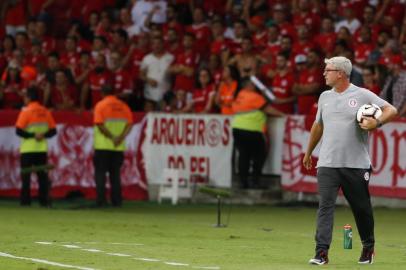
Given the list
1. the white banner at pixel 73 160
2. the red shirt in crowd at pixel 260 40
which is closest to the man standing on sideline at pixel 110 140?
the white banner at pixel 73 160

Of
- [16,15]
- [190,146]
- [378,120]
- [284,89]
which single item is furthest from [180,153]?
[378,120]

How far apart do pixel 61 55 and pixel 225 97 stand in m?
6.52

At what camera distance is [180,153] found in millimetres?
24922

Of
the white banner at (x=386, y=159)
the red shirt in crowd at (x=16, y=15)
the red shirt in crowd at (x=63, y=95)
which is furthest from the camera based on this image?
the red shirt in crowd at (x=16, y=15)

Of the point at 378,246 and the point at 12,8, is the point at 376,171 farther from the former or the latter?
the point at 12,8

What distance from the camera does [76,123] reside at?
26375 mm

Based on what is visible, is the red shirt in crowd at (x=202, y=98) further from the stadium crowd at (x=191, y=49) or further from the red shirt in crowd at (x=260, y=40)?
the red shirt in crowd at (x=260, y=40)

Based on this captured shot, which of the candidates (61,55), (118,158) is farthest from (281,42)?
(61,55)

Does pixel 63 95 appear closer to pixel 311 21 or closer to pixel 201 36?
pixel 201 36

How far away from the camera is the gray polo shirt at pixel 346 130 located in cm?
1313

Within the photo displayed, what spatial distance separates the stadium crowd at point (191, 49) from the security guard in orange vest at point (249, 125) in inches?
26.2

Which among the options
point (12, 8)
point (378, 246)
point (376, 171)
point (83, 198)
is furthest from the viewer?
point (12, 8)

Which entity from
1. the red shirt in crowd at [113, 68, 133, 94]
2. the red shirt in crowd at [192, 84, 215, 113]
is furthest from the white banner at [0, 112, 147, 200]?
the red shirt in crowd at [113, 68, 133, 94]

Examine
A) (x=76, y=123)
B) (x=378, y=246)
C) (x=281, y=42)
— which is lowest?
(x=378, y=246)
